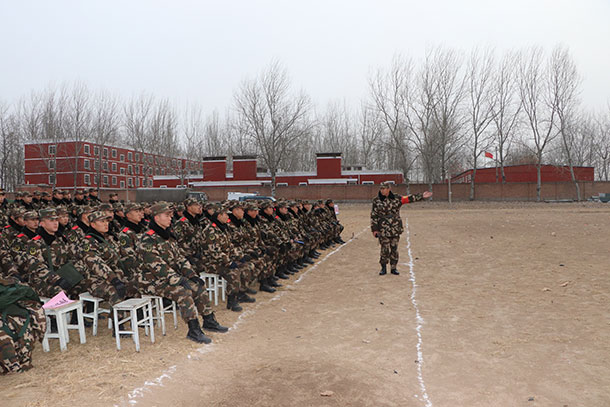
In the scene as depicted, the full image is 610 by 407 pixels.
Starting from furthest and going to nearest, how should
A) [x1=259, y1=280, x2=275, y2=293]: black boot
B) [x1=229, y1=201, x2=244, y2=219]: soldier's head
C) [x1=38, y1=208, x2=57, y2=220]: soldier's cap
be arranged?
[x1=259, y1=280, x2=275, y2=293]: black boot → [x1=229, y1=201, x2=244, y2=219]: soldier's head → [x1=38, y1=208, x2=57, y2=220]: soldier's cap

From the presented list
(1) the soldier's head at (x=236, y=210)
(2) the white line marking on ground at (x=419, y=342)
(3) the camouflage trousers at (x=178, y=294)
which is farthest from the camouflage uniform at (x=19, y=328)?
(2) the white line marking on ground at (x=419, y=342)

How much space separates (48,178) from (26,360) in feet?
216

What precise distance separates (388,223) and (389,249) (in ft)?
2.10

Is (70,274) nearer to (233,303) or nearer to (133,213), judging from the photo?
(133,213)

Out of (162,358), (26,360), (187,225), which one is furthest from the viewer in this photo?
(187,225)

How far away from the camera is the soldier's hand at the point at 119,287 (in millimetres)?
5538

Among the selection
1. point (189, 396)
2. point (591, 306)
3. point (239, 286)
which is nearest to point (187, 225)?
point (239, 286)

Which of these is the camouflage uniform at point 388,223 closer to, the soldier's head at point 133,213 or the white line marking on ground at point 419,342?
the white line marking on ground at point 419,342

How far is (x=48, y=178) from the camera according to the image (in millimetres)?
60781

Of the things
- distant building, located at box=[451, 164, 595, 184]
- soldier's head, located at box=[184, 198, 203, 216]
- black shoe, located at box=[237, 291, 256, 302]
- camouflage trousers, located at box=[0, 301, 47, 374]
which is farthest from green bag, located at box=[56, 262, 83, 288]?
distant building, located at box=[451, 164, 595, 184]

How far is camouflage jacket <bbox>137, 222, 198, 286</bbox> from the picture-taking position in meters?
5.62

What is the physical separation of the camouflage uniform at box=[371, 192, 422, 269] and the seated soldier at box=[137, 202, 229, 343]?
4928 mm

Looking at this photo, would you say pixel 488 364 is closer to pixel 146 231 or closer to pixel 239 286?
pixel 239 286

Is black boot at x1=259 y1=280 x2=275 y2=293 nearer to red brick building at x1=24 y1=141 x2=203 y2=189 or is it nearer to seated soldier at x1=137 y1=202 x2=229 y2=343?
seated soldier at x1=137 y1=202 x2=229 y2=343
